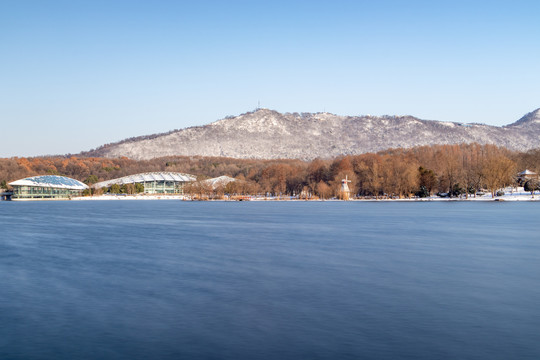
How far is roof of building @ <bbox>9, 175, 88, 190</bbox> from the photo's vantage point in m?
111

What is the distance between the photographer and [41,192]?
114438 mm

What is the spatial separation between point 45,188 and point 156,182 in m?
27.1

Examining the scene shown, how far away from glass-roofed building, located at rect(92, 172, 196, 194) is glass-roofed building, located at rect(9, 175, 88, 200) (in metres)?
8.52

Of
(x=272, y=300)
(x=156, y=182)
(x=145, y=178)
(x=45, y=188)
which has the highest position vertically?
(x=145, y=178)

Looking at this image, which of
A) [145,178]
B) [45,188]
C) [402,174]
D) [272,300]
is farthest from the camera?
[145,178]

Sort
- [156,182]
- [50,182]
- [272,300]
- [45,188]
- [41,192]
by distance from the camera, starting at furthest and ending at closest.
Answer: [156,182] → [50,182] → [45,188] → [41,192] → [272,300]

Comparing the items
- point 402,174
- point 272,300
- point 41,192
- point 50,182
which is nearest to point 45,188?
point 41,192

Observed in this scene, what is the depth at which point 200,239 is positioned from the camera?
2506 centimetres

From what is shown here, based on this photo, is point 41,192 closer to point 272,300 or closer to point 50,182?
point 50,182

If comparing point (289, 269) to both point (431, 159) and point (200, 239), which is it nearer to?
point (200, 239)

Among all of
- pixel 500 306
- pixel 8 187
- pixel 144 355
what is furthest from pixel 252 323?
pixel 8 187

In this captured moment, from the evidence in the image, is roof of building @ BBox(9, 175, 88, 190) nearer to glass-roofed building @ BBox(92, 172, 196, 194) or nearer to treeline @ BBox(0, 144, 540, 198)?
glass-roofed building @ BBox(92, 172, 196, 194)

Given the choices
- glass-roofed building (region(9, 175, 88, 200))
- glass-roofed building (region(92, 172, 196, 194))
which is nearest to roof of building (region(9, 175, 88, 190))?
glass-roofed building (region(9, 175, 88, 200))

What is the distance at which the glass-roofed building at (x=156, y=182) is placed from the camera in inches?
5148
